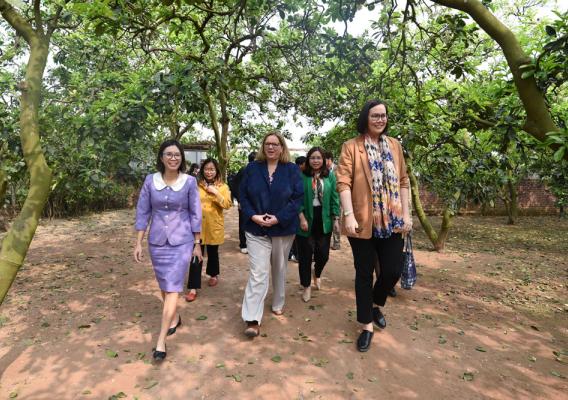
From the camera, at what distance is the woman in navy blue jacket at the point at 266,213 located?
3592mm

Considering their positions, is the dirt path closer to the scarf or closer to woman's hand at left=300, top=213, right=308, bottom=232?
woman's hand at left=300, top=213, right=308, bottom=232

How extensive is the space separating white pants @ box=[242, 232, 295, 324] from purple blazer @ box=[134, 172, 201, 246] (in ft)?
1.93

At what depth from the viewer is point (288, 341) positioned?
355 centimetres

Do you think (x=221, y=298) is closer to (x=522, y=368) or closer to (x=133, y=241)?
(x=522, y=368)

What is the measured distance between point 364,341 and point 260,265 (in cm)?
115

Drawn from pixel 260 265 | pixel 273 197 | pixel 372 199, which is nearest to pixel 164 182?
pixel 273 197

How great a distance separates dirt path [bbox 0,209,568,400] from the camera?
283 cm

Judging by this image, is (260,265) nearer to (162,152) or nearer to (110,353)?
(162,152)

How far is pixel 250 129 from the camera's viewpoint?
41.4 feet

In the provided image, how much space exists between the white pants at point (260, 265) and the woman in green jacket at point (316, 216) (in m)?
0.66

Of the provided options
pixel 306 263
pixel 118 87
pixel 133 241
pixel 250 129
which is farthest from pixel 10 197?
pixel 306 263

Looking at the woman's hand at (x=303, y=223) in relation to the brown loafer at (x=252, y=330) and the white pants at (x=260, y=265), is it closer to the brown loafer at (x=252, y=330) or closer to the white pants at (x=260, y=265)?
the white pants at (x=260, y=265)

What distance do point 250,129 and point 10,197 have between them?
7516mm

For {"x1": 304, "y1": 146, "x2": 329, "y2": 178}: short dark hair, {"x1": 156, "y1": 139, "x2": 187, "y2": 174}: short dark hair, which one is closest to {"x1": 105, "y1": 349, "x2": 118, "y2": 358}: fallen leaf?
{"x1": 156, "y1": 139, "x2": 187, "y2": 174}: short dark hair
